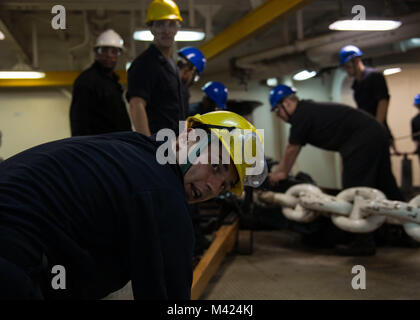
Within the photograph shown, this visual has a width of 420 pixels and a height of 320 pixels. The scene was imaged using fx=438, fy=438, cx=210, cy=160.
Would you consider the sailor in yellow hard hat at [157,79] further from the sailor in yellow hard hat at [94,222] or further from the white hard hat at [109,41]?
the sailor in yellow hard hat at [94,222]

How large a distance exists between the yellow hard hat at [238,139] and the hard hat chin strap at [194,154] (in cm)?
4

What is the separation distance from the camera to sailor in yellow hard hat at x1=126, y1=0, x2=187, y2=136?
2.80 m

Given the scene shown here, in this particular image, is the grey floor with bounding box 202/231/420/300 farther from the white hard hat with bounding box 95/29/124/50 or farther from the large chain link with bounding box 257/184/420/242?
the white hard hat with bounding box 95/29/124/50

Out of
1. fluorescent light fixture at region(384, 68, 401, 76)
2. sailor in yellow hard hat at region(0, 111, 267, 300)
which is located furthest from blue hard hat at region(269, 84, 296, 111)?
fluorescent light fixture at region(384, 68, 401, 76)

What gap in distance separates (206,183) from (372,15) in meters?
3.57

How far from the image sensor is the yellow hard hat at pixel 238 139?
4.48ft

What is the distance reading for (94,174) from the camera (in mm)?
1104

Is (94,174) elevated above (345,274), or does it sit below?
above

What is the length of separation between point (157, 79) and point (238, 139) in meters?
1.63

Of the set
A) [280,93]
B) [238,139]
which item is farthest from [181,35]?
[238,139]

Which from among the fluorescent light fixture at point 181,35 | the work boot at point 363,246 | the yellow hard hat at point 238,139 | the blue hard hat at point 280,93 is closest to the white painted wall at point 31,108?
the fluorescent light fixture at point 181,35
